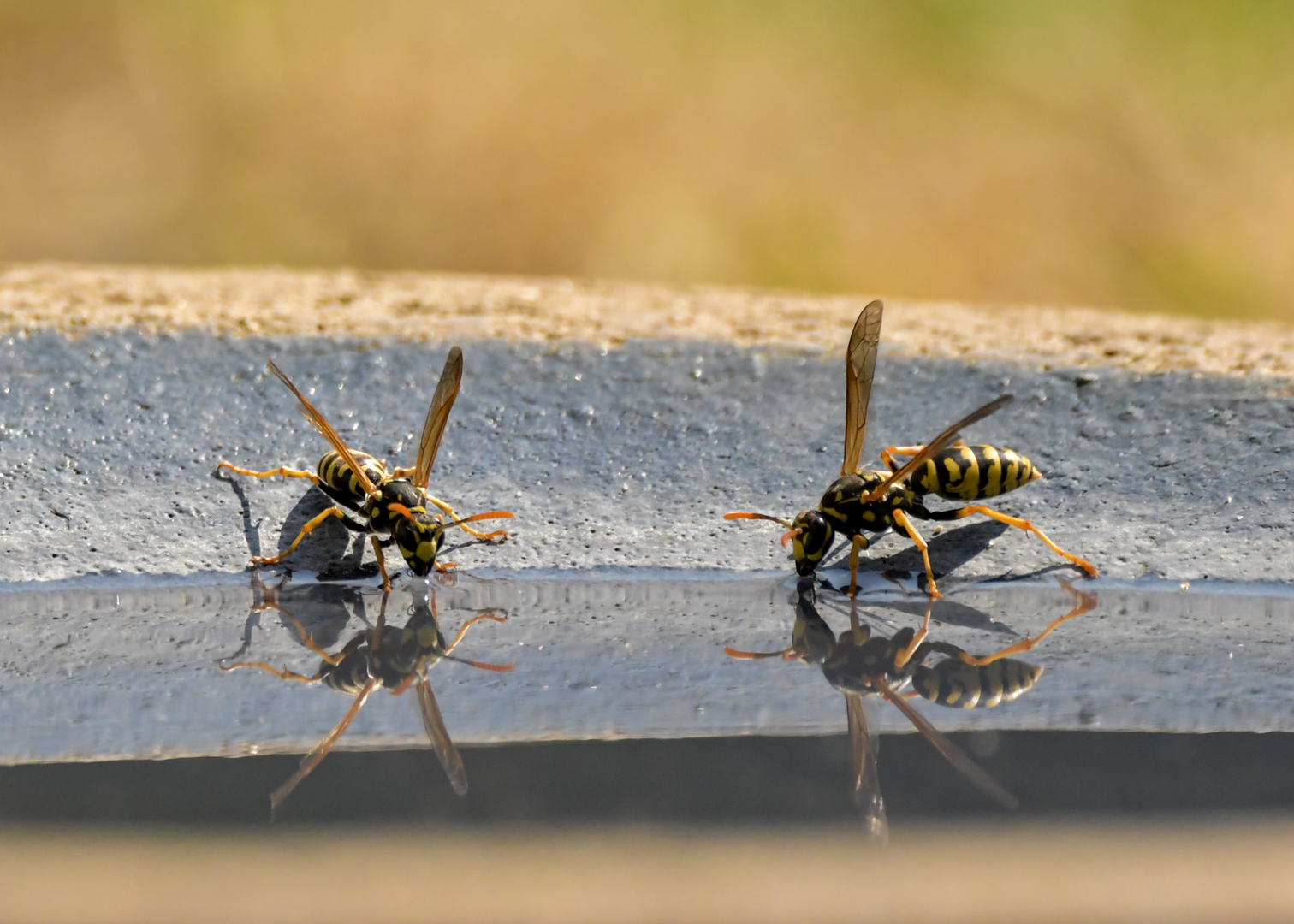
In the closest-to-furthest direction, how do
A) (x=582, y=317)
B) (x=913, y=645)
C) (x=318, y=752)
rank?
1. (x=318, y=752)
2. (x=913, y=645)
3. (x=582, y=317)

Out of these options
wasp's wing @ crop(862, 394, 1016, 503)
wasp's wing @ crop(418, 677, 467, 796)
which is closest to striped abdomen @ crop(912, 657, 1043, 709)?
wasp's wing @ crop(862, 394, 1016, 503)

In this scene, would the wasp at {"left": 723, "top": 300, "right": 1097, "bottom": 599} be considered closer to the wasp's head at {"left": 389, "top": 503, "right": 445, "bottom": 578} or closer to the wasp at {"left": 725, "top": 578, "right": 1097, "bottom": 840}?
the wasp at {"left": 725, "top": 578, "right": 1097, "bottom": 840}

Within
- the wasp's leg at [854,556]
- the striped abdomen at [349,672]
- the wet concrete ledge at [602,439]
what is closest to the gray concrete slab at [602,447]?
the wet concrete ledge at [602,439]

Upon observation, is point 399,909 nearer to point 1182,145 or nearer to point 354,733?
point 354,733

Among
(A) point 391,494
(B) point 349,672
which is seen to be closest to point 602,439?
(A) point 391,494

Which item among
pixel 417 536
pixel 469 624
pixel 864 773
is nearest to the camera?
pixel 864 773

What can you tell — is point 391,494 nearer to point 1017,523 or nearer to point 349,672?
point 349,672

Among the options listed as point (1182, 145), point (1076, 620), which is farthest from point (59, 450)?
point (1182, 145)

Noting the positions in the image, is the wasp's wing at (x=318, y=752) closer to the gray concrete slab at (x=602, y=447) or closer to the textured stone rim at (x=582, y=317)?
the gray concrete slab at (x=602, y=447)
